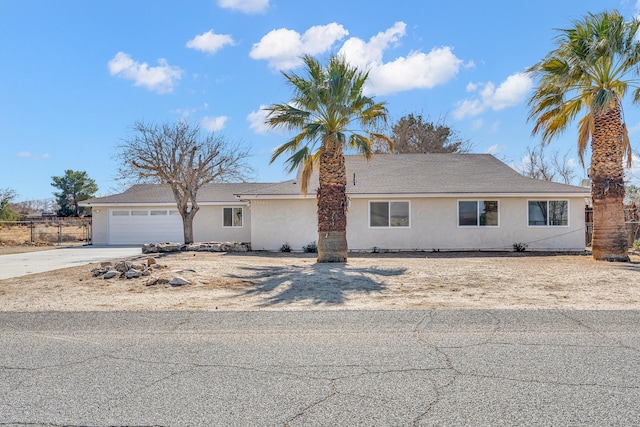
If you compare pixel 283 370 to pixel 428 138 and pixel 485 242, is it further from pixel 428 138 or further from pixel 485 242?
pixel 428 138

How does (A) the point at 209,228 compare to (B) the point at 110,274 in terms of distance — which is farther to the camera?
(A) the point at 209,228

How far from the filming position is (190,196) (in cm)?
2306

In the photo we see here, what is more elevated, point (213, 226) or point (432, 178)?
point (432, 178)

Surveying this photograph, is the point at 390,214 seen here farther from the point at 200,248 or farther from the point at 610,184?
the point at 200,248

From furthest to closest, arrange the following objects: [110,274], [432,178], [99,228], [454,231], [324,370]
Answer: [99,228], [432,178], [454,231], [110,274], [324,370]

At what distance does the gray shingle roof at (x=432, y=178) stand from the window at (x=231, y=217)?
505cm

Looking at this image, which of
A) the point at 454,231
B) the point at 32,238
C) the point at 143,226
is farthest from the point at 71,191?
the point at 454,231

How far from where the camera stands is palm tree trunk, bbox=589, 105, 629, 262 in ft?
47.1

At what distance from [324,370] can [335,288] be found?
533 cm

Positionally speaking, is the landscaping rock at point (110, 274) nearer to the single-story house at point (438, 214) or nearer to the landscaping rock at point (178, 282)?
the landscaping rock at point (178, 282)

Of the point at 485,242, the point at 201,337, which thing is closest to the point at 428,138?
the point at 485,242

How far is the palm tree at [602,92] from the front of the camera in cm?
1372

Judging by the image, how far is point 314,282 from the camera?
34.8 feet

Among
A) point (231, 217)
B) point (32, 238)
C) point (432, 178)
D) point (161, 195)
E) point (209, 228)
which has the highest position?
point (432, 178)
